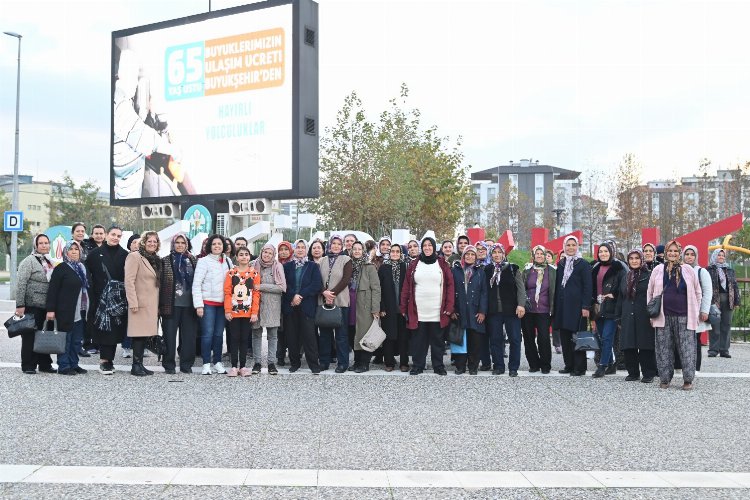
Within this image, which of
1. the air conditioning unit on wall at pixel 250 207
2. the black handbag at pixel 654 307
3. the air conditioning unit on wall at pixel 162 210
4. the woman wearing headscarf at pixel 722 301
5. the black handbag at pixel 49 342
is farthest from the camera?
the air conditioning unit on wall at pixel 162 210

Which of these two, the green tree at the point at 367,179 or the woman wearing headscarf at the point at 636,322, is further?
the green tree at the point at 367,179

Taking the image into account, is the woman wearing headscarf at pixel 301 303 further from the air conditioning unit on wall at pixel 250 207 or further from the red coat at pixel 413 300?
the air conditioning unit on wall at pixel 250 207

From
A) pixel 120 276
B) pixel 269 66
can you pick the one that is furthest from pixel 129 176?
pixel 120 276

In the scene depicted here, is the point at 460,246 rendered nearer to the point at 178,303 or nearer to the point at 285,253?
the point at 285,253

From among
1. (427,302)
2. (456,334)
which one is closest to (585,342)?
Result: (456,334)

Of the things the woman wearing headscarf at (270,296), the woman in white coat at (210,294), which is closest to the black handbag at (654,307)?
the woman wearing headscarf at (270,296)

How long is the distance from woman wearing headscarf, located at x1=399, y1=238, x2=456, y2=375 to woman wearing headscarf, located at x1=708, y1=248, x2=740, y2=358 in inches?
214

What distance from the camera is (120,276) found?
37.5ft

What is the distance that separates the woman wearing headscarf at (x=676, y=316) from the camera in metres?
9.99

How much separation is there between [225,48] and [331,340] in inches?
552

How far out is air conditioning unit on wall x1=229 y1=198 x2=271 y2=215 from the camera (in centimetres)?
2286

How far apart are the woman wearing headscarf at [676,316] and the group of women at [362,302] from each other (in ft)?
0.06

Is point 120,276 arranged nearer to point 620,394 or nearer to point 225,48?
point 620,394

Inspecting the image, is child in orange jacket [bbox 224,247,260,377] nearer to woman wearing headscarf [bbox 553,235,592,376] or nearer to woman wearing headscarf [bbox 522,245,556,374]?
woman wearing headscarf [bbox 522,245,556,374]
